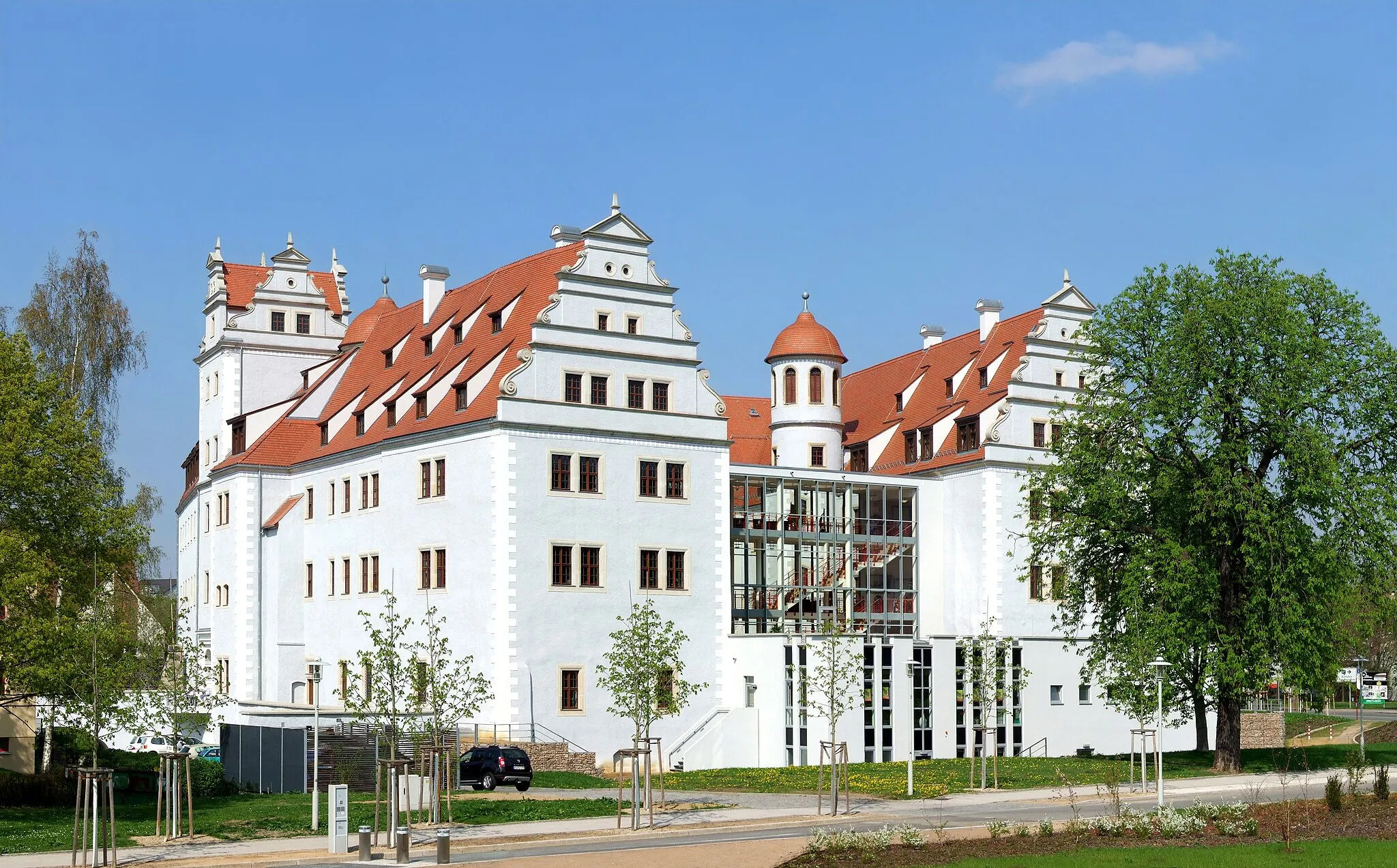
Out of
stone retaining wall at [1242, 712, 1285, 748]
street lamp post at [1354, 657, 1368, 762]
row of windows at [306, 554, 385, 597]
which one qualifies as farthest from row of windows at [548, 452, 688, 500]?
stone retaining wall at [1242, 712, 1285, 748]

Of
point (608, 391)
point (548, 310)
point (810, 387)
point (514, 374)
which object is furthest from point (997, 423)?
point (514, 374)

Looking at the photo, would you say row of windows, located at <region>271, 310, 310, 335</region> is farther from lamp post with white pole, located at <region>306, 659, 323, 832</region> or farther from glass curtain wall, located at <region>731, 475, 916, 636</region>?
glass curtain wall, located at <region>731, 475, 916, 636</region>

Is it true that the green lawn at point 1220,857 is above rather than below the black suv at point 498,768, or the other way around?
above

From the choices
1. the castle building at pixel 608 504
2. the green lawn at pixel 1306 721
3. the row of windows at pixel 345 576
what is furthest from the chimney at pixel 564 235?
the green lawn at pixel 1306 721

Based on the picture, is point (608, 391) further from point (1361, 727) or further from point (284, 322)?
point (1361, 727)

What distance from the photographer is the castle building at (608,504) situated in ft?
189

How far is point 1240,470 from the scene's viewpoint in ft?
164

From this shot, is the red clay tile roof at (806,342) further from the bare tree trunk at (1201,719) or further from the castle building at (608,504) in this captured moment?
the bare tree trunk at (1201,719)

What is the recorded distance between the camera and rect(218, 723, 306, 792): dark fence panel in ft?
162

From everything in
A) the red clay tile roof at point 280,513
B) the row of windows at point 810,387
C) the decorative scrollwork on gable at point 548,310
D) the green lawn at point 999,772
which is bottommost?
the green lawn at point 999,772

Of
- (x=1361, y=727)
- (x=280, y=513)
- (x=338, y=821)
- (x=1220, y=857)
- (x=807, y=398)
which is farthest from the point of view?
(x=807, y=398)

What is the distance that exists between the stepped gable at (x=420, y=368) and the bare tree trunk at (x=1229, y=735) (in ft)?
83.6

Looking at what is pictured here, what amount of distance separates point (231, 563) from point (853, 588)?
2657cm

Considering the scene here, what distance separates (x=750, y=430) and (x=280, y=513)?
77.7 ft
